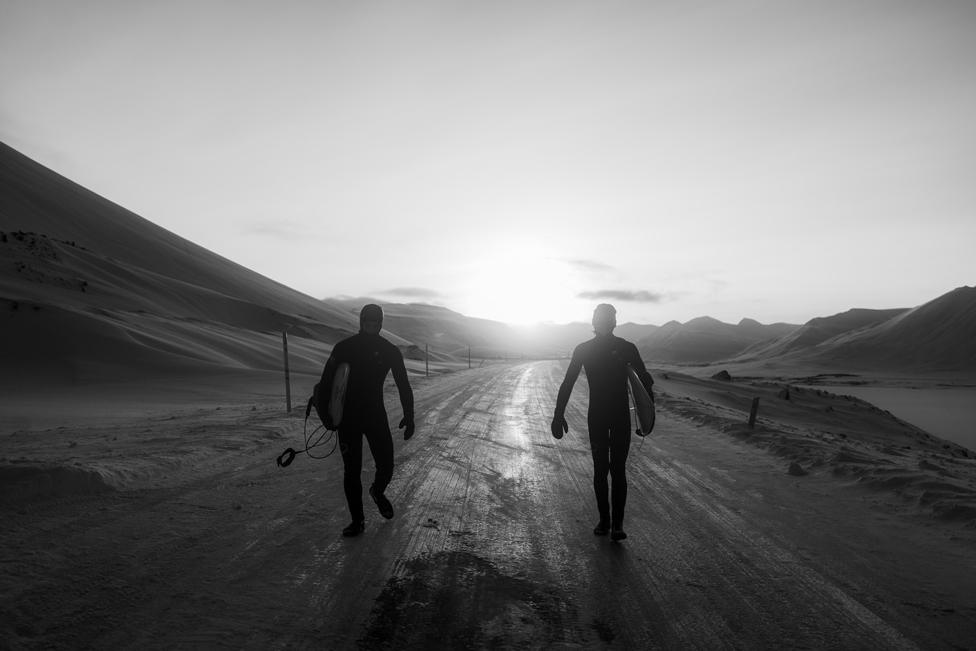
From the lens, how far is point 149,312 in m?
43.8

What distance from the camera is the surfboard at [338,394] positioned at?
547 cm

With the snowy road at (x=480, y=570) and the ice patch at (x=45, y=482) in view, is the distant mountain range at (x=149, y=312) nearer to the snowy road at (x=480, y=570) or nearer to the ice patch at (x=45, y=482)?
the ice patch at (x=45, y=482)

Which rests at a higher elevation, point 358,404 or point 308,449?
point 358,404

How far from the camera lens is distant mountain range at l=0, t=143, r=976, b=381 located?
28000mm

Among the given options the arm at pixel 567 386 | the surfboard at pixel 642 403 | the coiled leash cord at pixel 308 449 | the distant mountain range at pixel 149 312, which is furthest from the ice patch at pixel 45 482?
the distant mountain range at pixel 149 312

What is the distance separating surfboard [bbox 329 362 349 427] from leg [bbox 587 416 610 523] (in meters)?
2.71

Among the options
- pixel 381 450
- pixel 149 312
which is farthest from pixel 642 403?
pixel 149 312

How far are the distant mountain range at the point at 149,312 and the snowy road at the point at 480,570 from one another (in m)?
24.4

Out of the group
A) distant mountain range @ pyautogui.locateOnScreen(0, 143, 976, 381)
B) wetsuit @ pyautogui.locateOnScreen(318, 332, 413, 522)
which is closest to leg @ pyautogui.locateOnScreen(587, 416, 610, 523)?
wetsuit @ pyautogui.locateOnScreen(318, 332, 413, 522)

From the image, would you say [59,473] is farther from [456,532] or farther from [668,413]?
[668,413]

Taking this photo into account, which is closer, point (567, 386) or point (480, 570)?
point (480, 570)

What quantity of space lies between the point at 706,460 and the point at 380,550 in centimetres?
739

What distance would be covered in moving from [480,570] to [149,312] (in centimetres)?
4846

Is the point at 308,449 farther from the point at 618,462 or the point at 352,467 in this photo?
the point at 618,462
